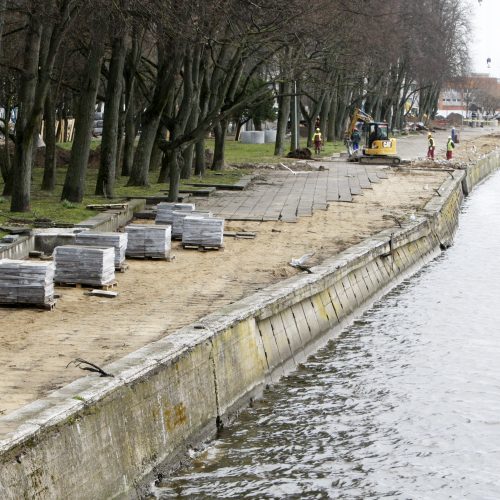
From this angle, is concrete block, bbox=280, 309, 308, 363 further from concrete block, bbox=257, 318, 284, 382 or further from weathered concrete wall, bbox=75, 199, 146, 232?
weathered concrete wall, bbox=75, 199, 146, 232

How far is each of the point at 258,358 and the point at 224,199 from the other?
18.3m

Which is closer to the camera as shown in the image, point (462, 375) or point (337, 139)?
point (462, 375)

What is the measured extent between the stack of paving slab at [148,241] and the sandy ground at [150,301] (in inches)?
9.3

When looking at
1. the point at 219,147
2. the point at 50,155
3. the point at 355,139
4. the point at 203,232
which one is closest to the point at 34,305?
the point at 203,232

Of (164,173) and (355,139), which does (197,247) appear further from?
(355,139)

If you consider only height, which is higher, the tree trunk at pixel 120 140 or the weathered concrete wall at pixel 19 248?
the tree trunk at pixel 120 140

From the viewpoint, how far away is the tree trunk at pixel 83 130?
2869 centimetres

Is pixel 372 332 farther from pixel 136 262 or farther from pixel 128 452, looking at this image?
pixel 128 452

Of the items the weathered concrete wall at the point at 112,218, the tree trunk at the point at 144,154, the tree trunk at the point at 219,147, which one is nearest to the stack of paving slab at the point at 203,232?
the weathered concrete wall at the point at 112,218

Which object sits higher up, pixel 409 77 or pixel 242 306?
pixel 409 77

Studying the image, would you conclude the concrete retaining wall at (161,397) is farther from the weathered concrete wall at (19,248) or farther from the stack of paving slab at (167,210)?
the stack of paving slab at (167,210)

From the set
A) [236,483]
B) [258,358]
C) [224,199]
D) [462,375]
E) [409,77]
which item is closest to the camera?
[236,483]

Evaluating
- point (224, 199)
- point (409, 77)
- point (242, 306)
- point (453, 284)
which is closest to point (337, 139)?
point (409, 77)

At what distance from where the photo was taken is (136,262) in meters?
22.0
